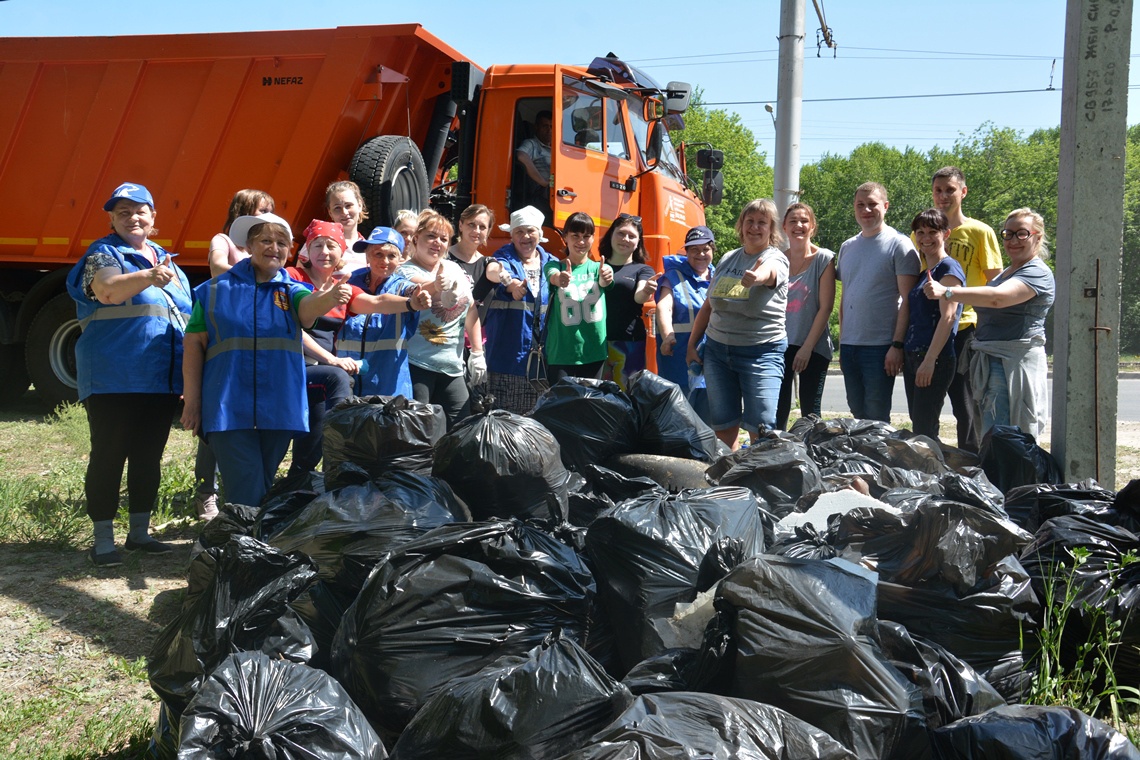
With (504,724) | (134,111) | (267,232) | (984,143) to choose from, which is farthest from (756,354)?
(984,143)

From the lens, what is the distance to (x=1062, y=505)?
3.20m

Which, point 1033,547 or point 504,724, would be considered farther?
point 1033,547

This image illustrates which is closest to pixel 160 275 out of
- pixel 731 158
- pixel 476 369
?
pixel 476 369

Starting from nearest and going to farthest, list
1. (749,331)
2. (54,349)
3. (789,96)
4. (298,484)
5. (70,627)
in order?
(70,627) → (298,484) → (749,331) → (54,349) → (789,96)

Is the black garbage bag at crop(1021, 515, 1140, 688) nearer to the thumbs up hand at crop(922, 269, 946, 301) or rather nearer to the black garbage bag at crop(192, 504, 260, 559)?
the thumbs up hand at crop(922, 269, 946, 301)

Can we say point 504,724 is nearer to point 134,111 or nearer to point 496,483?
point 496,483

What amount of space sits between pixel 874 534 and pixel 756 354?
208cm

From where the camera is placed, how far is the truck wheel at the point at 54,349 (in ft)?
27.0

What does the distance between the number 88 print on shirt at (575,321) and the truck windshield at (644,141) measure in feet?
11.1

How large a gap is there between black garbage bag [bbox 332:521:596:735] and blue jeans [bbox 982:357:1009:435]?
276 centimetres

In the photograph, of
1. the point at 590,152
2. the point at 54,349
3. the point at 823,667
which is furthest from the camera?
the point at 54,349

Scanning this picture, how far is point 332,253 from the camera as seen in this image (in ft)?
14.0

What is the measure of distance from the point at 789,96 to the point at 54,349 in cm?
707

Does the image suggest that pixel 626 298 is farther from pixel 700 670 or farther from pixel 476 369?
pixel 700 670
